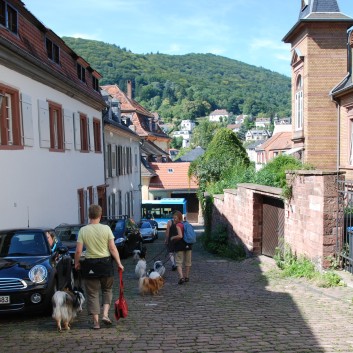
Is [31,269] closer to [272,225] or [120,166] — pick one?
[272,225]

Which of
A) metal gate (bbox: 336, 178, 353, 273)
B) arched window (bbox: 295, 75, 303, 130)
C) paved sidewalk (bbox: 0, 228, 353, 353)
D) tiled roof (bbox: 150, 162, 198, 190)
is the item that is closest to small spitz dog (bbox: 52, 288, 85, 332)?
paved sidewalk (bbox: 0, 228, 353, 353)

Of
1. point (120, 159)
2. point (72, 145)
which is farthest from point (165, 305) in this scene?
point (120, 159)

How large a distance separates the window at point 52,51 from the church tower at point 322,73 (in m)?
11.8

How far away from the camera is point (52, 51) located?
17.8 metres

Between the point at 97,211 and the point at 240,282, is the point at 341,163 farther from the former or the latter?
the point at 97,211

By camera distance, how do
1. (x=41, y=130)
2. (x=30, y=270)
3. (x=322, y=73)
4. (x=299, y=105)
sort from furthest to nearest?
(x=299, y=105) → (x=322, y=73) → (x=41, y=130) → (x=30, y=270)

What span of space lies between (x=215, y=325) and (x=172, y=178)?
4298 centimetres

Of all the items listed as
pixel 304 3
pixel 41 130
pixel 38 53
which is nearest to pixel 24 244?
pixel 41 130

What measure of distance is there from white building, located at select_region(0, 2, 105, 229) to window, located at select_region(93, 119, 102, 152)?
1242 millimetres

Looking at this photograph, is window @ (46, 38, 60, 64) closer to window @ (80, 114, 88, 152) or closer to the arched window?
window @ (80, 114, 88, 152)

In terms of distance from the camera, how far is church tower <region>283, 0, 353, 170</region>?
2305 centimetres

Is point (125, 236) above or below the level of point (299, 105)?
below

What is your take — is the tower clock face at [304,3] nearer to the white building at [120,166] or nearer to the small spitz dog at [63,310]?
the white building at [120,166]

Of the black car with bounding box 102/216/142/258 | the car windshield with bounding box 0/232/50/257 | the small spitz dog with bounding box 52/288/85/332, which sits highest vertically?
the car windshield with bounding box 0/232/50/257
